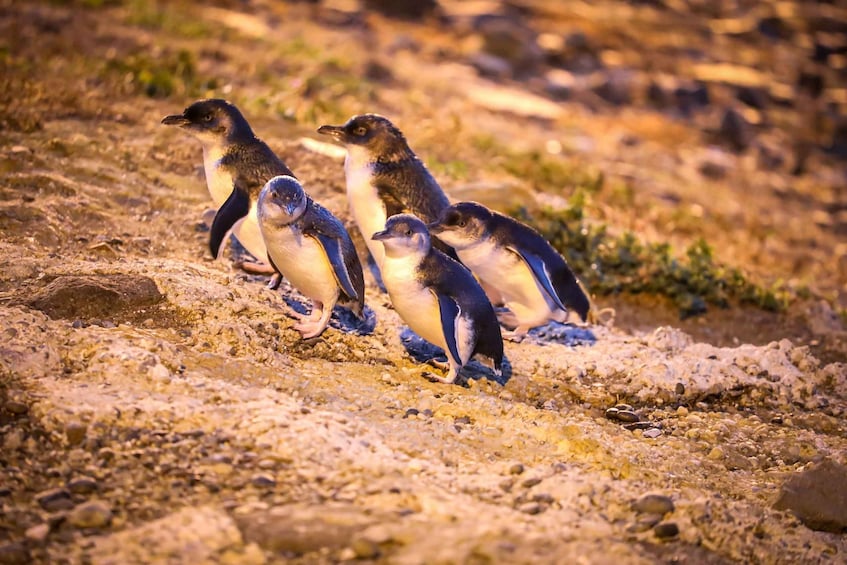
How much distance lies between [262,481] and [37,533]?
0.91 meters

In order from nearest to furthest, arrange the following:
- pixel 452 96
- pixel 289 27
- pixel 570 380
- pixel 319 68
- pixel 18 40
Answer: pixel 570 380
pixel 18 40
pixel 319 68
pixel 452 96
pixel 289 27

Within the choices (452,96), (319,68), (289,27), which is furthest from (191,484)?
(289,27)

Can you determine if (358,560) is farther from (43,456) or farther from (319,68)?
(319,68)

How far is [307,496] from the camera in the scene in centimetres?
423

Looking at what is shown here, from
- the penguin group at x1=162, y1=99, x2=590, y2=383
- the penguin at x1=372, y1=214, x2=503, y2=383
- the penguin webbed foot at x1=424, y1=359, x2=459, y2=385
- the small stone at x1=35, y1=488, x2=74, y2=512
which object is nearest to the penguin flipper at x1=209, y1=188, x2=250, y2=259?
the penguin group at x1=162, y1=99, x2=590, y2=383

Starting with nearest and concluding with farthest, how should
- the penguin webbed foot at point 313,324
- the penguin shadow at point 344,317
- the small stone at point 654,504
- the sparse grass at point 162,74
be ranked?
the small stone at point 654,504 → the penguin webbed foot at point 313,324 → the penguin shadow at point 344,317 → the sparse grass at point 162,74

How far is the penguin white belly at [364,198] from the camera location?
22.5ft

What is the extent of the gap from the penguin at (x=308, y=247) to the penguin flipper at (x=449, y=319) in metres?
0.51

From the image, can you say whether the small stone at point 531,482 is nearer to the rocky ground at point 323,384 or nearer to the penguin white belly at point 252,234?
the rocky ground at point 323,384

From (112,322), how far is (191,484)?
160 cm

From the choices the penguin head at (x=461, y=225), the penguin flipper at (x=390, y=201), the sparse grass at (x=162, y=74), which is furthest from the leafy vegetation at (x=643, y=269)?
the sparse grass at (x=162, y=74)

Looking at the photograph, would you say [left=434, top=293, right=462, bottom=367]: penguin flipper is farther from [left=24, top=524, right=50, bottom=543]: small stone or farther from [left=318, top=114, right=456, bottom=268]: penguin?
[left=24, top=524, right=50, bottom=543]: small stone

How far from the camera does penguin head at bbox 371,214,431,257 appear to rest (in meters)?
5.66

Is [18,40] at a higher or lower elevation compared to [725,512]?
higher
